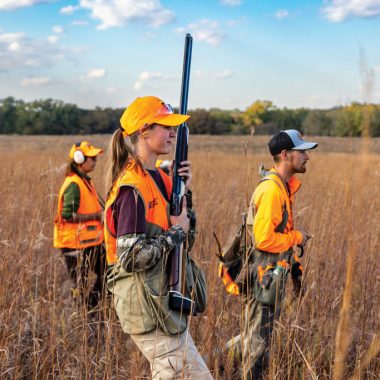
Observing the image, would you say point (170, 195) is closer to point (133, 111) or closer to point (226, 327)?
point (133, 111)

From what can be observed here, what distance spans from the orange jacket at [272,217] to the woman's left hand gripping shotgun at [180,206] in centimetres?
85

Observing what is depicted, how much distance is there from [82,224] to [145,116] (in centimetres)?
251

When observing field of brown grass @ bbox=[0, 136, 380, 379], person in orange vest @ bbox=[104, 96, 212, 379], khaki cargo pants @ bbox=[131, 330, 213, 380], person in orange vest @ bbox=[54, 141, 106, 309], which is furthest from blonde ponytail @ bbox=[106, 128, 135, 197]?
person in orange vest @ bbox=[54, 141, 106, 309]

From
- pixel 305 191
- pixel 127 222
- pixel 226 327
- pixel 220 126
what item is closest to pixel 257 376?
pixel 226 327

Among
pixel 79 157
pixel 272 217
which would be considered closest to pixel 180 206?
pixel 272 217

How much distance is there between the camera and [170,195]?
2117 millimetres

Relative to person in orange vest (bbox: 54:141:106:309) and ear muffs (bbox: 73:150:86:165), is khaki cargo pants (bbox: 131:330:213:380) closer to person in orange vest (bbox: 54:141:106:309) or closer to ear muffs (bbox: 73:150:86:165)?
person in orange vest (bbox: 54:141:106:309)

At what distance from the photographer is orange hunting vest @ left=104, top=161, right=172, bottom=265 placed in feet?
6.40

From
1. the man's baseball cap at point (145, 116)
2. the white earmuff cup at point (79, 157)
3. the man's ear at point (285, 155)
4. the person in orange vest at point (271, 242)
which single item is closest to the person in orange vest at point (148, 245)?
the man's baseball cap at point (145, 116)

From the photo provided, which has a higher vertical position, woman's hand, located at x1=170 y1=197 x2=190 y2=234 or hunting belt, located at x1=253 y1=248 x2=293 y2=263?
woman's hand, located at x1=170 y1=197 x2=190 y2=234

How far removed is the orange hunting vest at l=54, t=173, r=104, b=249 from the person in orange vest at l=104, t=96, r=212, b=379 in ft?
7.61

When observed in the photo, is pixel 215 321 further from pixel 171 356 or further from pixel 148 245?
pixel 148 245

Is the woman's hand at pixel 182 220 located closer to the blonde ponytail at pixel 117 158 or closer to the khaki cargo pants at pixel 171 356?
the blonde ponytail at pixel 117 158

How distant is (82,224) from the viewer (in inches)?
173
